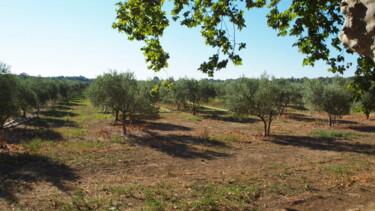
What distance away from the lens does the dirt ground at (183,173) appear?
9.81m

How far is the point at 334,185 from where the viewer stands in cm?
1188

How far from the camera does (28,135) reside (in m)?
24.7

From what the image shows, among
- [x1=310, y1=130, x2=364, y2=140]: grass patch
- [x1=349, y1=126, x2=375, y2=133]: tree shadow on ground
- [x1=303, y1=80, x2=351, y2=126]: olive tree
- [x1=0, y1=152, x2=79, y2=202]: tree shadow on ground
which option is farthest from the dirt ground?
[x1=303, y1=80, x2=351, y2=126]: olive tree

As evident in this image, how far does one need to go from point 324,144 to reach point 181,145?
47.2 feet

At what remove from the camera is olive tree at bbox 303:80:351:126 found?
109ft

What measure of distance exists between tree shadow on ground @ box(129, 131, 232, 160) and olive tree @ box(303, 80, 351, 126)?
1971 cm

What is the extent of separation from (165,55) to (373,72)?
232 inches

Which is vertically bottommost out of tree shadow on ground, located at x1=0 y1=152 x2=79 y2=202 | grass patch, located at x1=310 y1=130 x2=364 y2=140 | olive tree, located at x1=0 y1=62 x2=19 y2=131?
A: tree shadow on ground, located at x1=0 y1=152 x2=79 y2=202

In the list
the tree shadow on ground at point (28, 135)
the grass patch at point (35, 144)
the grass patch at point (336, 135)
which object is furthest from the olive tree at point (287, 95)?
the grass patch at point (35, 144)

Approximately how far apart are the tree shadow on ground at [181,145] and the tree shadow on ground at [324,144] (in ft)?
25.0

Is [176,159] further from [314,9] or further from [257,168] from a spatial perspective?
[314,9]

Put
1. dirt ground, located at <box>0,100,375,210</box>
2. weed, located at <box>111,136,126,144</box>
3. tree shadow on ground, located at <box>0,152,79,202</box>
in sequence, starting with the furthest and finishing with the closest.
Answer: weed, located at <box>111,136,126,144</box>, tree shadow on ground, located at <box>0,152,79,202</box>, dirt ground, located at <box>0,100,375,210</box>

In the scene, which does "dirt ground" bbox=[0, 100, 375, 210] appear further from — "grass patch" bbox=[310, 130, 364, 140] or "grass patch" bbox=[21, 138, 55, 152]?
"grass patch" bbox=[310, 130, 364, 140]

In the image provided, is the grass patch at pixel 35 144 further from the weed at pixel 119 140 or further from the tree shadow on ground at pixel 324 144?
the tree shadow on ground at pixel 324 144
